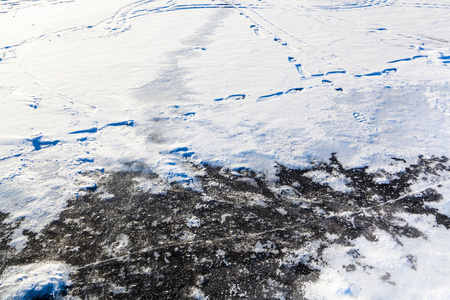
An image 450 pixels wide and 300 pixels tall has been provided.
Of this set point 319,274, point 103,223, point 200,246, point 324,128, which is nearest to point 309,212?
point 319,274

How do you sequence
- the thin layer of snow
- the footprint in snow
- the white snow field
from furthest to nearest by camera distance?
the footprint in snow < the white snow field < the thin layer of snow

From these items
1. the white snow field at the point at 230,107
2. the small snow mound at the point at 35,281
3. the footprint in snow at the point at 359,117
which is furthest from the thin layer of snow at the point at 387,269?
the small snow mound at the point at 35,281

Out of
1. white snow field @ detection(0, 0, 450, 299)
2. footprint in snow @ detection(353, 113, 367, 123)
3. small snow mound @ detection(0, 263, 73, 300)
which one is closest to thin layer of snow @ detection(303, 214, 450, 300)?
white snow field @ detection(0, 0, 450, 299)

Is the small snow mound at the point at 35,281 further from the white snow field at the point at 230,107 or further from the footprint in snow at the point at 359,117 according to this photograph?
the footprint in snow at the point at 359,117

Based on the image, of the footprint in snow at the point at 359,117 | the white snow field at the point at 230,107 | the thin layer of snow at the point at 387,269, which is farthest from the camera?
the footprint in snow at the point at 359,117

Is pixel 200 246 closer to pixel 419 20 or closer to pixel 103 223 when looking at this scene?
pixel 103 223

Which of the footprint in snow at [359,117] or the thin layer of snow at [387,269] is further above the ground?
the footprint in snow at [359,117]

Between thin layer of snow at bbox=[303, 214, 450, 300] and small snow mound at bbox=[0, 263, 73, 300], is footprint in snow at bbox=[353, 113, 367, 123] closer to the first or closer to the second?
thin layer of snow at bbox=[303, 214, 450, 300]
